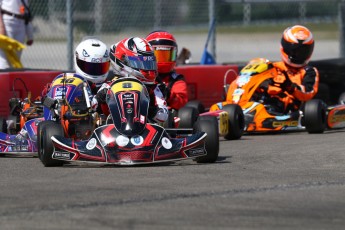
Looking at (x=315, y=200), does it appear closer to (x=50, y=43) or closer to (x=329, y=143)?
(x=329, y=143)

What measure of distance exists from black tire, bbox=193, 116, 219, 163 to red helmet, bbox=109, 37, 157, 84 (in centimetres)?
75

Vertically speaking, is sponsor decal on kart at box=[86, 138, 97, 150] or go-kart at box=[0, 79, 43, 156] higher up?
sponsor decal on kart at box=[86, 138, 97, 150]

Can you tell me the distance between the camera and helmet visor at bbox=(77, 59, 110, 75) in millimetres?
9656

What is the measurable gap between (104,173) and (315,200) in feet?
6.14

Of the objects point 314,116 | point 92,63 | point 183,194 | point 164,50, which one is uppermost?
point 92,63

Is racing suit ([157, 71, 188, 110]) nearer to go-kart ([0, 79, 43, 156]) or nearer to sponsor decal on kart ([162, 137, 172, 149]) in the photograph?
go-kart ([0, 79, 43, 156])

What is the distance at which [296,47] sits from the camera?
40.0 feet

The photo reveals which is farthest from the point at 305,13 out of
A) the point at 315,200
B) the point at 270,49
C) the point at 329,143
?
the point at 315,200

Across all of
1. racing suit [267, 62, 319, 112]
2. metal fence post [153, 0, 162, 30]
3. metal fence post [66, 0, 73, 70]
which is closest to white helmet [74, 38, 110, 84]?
racing suit [267, 62, 319, 112]

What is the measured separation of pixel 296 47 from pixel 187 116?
226 centimetres

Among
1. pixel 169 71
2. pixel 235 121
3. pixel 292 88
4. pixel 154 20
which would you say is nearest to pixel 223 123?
pixel 235 121

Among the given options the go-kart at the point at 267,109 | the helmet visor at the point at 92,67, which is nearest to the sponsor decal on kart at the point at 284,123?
the go-kart at the point at 267,109

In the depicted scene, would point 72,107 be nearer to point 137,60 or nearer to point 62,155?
point 137,60

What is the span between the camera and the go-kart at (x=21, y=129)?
30.6 ft
